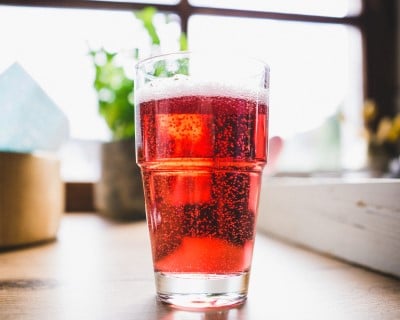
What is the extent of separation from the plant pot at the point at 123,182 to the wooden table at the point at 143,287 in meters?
0.69

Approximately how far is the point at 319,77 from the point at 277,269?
8.14 feet

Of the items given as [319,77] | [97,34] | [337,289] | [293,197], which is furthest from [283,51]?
[337,289]

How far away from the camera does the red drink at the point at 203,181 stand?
0.58 metres

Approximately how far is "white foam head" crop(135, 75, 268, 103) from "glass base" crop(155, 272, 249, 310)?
0.25 m

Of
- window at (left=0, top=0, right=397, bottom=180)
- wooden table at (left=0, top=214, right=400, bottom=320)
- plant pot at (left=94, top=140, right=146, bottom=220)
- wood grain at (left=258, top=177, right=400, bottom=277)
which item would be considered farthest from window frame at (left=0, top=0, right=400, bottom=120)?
wooden table at (left=0, top=214, right=400, bottom=320)

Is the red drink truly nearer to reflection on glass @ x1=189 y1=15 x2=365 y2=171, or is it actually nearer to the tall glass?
the tall glass

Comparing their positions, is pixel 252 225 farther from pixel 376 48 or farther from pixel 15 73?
pixel 376 48

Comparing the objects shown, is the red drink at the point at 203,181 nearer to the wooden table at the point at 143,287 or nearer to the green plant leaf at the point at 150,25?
the wooden table at the point at 143,287

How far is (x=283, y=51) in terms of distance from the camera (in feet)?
9.73

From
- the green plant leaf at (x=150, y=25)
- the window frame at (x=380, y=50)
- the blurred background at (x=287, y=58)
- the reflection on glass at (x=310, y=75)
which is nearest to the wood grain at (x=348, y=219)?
the green plant leaf at (x=150, y=25)

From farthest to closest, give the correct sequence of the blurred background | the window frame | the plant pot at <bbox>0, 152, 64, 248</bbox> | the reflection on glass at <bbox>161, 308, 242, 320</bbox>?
the window frame < the blurred background < the plant pot at <bbox>0, 152, 64, 248</bbox> < the reflection on glass at <bbox>161, 308, 242, 320</bbox>

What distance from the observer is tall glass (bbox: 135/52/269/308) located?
57 centimetres

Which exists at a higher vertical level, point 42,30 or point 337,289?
point 42,30

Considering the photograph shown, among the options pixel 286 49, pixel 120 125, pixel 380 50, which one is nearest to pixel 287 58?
pixel 286 49
